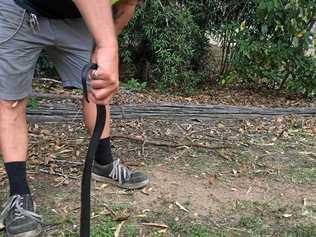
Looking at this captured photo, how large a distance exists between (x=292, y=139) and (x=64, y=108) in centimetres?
159

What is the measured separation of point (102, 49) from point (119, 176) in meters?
1.15

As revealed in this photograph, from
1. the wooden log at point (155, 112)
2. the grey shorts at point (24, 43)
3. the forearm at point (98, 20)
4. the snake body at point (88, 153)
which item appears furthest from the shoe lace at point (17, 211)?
the wooden log at point (155, 112)

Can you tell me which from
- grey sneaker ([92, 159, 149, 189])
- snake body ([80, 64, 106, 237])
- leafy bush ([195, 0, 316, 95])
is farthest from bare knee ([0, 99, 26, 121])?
leafy bush ([195, 0, 316, 95])

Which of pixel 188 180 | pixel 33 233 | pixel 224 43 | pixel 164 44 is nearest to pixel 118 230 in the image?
pixel 33 233

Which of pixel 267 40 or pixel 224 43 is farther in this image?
pixel 224 43

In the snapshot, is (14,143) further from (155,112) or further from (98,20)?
(155,112)

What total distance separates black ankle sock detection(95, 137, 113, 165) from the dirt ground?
124mm

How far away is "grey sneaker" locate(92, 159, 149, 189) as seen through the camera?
284 cm

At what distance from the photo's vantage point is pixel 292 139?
12.6 ft

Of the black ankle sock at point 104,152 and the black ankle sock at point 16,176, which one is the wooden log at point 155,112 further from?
the black ankle sock at point 16,176

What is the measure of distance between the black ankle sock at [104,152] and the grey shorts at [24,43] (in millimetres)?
496

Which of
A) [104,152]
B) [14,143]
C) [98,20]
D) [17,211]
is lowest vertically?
[17,211]

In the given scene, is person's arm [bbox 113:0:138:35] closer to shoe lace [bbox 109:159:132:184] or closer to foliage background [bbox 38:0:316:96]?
shoe lace [bbox 109:159:132:184]

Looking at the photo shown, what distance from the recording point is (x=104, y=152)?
286cm
